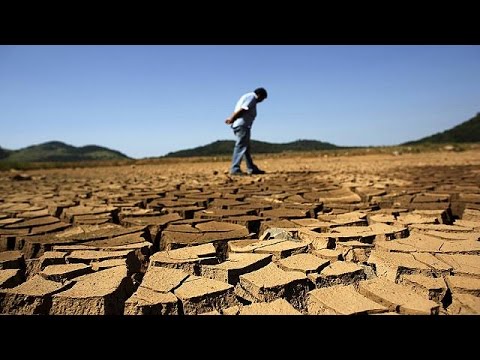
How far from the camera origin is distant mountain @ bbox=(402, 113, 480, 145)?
1818 inches

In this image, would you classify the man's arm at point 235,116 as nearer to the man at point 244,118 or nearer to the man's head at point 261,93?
the man at point 244,118

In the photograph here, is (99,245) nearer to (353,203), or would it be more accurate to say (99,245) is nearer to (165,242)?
(165,242)

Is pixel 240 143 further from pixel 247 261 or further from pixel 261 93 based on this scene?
pixel 247 261

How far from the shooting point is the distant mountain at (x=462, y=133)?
46188 mm

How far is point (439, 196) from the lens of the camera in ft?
10.1

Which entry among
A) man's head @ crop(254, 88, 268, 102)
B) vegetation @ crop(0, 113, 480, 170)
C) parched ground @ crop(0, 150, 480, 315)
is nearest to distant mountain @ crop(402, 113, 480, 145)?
vegetation @ crop(0, 113, 480, 170)

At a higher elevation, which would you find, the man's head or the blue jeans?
the man's head

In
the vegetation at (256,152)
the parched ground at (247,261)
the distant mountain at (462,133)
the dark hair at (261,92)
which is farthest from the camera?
the distant mountain at (462,133)

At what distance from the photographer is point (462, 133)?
160 feet

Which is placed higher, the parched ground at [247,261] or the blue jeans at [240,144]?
the blue jeans at [240,144]

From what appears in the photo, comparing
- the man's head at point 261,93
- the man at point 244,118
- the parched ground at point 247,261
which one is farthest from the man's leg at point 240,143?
the parched ground at point 247,261

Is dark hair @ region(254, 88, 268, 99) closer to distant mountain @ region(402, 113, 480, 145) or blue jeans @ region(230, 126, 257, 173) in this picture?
blue jeans @ region(230, 126, 257, 173)

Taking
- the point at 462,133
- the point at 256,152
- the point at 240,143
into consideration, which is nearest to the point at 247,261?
the point at 240,143
